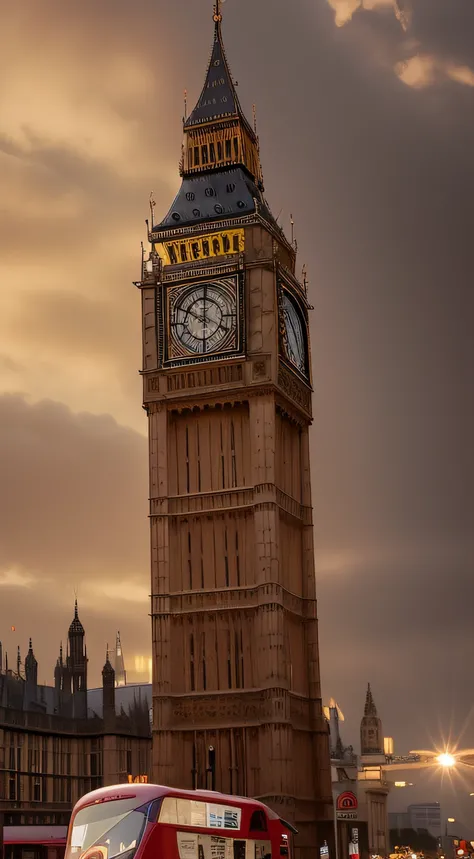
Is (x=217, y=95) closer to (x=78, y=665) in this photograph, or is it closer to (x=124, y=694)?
(x=78, y=665)

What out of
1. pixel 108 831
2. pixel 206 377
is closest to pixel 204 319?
pixel 206 377

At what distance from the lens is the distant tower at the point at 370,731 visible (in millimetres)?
101125

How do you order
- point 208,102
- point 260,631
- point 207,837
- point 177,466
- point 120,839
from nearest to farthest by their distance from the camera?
point 120,839, point 207,837, point 260,631, point 177,466, point 208,102

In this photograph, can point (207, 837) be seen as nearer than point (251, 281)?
Yes

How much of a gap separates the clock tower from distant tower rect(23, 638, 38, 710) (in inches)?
498

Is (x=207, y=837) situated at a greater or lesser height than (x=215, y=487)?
lesser

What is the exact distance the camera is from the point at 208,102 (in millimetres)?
75438

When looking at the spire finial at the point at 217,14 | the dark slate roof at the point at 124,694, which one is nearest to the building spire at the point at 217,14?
the spire finial at the point at 217,14

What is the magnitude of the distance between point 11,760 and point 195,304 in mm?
23720

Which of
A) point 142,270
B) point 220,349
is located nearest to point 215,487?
point 220,349

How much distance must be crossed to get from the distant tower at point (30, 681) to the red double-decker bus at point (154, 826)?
1549 inches

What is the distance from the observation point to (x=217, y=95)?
75625mm

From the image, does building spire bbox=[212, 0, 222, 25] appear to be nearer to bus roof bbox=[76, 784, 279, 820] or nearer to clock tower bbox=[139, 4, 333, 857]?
clock tower bbox=[139, 4, 333, 857]

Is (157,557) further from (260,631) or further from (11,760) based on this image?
(11,760)
